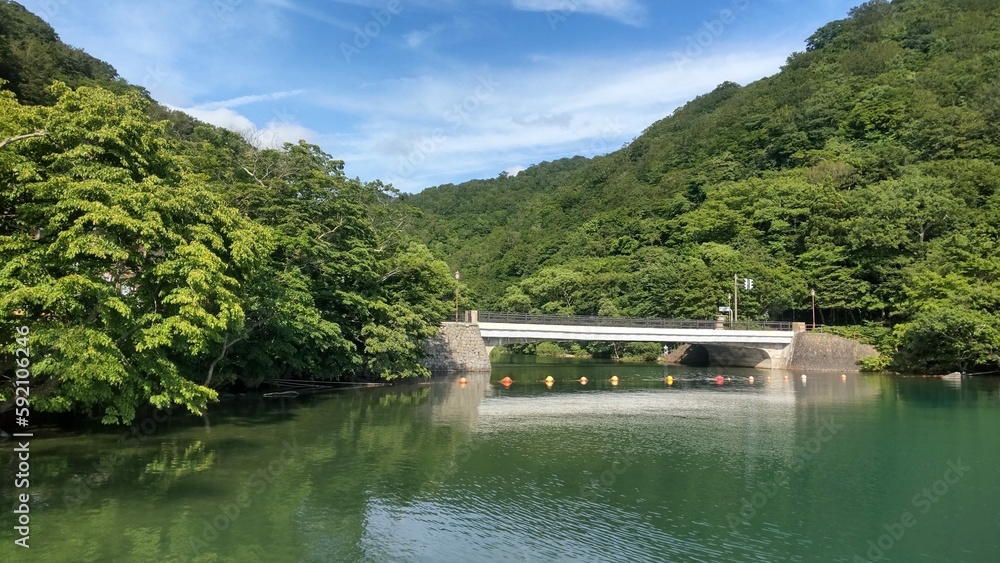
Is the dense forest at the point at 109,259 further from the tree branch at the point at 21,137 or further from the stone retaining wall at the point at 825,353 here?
the stone retaining wall at the point at 825,353

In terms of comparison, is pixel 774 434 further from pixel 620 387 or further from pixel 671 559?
pixel 620 387

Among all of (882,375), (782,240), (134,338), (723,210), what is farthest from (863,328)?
(134,338)

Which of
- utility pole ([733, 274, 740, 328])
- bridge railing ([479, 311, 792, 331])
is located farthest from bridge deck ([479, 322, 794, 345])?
utility pole ([733, 274, 740, 328])

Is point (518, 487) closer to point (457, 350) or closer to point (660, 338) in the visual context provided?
point (457, 350)

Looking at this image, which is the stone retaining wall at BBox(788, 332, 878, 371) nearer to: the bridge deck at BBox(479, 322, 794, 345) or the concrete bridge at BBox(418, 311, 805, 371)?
the concrete bridge at BBox(418, 311, 805, 371)

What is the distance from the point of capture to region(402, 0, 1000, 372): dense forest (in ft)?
156

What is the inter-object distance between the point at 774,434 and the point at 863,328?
117 feet

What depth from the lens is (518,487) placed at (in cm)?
1413

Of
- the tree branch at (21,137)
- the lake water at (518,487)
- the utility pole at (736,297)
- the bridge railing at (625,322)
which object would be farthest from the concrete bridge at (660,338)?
the tree branch at (21,137)

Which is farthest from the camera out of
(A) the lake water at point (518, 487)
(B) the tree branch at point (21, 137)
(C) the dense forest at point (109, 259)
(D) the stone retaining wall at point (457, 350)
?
(D) the stone retaining wall at point (457, 350)

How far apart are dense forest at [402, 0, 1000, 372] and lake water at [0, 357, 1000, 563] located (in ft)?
90.0

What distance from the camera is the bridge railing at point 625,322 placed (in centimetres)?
4366

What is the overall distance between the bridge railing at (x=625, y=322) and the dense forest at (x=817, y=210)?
4.66 m

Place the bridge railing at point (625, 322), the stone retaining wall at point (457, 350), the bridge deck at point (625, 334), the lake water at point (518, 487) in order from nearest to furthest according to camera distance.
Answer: the lake water at point (518, 487) < the stone retaining wall at point (457, 350) < the bridge deck at point (625, 334) < the bridge railing at point (625, 322)
